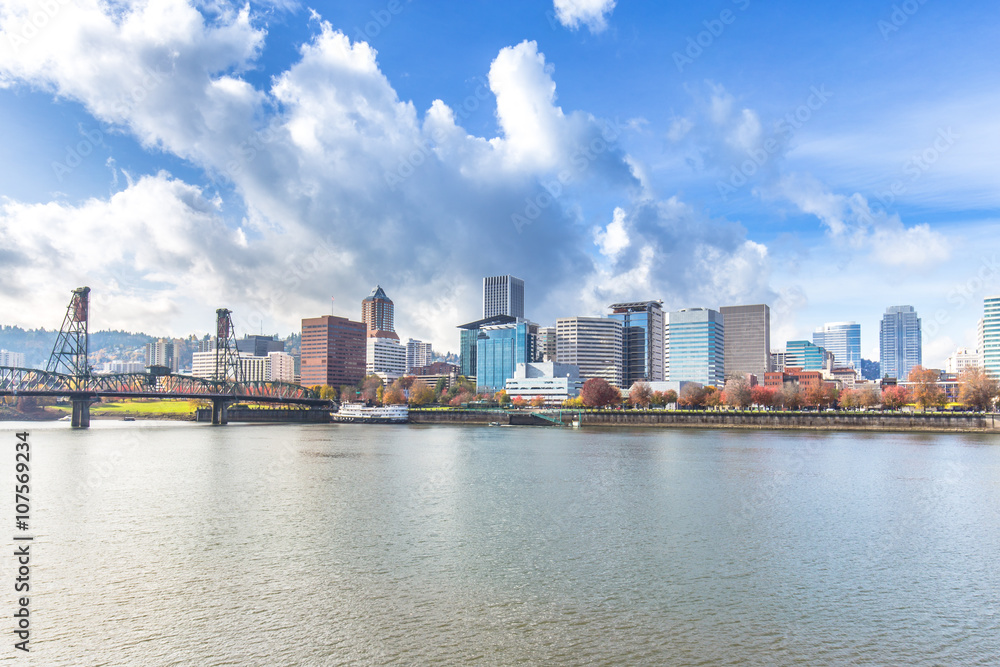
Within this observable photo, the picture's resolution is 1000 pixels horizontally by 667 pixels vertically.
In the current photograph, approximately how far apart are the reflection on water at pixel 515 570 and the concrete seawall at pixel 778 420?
66.3 m

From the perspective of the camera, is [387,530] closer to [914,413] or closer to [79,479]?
[79,479]

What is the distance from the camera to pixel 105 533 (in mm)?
24562

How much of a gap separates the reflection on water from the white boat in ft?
313

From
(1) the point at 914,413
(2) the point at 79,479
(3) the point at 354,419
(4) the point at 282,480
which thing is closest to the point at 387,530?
(4) the point at 282,480

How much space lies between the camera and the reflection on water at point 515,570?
1480 cm

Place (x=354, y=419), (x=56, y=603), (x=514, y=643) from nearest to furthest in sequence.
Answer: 1. (x=514, y=643)
2. (x=56, y=603)
3. (x=354, y=419)

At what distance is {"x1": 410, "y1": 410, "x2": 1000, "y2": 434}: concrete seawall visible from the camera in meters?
96.8

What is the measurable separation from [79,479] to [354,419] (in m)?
107

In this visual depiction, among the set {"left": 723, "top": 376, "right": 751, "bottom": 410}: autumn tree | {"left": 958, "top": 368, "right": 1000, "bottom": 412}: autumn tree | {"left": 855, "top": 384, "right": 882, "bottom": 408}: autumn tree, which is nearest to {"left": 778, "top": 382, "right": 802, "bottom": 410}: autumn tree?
{"left": 723, "top": 376, "right": 751, "bottom": 410}: autumn tree

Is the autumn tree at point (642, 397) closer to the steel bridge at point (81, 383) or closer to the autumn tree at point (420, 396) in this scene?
the autumn tree at point (420, 396)

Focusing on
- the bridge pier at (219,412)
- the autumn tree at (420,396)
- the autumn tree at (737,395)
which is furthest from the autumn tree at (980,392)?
the bridge pier at (219,412)

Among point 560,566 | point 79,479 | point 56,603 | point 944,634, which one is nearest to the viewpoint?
point 944,634

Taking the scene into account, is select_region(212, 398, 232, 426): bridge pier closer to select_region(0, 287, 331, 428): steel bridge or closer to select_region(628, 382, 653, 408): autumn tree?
select_region(0, 287, 331, 428): steel bridge

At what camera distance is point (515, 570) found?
20203 millimetres
